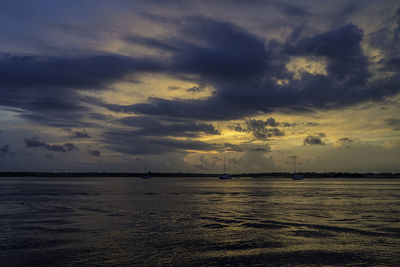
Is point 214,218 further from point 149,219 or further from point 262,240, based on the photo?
point 262,240

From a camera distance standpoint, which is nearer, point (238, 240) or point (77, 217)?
point (238, 240)

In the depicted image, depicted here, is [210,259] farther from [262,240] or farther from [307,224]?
[307,224]

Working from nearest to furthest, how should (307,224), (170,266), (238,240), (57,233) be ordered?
(170,266) < (238,240) < (57,233) < (307,224)

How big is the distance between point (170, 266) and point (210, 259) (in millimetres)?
2931

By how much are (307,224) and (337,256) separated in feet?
42.2

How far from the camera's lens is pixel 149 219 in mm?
39594

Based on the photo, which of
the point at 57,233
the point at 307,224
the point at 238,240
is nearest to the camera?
the point at 238,240

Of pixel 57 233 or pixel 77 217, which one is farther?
pixel 77 217

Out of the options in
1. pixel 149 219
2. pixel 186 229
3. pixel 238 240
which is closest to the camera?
pixel 238 240

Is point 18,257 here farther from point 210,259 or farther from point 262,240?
point 262,240

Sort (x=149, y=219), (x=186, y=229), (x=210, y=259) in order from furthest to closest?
(x=149, y=219) < (x=186, y=229) < (x=210, y=259)

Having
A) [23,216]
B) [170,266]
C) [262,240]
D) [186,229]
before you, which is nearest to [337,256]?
[262,240]

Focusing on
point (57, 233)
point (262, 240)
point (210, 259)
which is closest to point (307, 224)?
point (262, 240)

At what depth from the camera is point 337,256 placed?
23.1 meters
